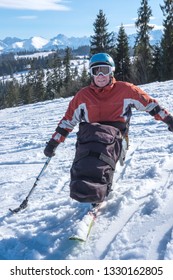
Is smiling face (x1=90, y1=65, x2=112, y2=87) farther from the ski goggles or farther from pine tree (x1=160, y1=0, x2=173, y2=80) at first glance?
pine tree (x1=160, y1=0, x2=173, y2=80)

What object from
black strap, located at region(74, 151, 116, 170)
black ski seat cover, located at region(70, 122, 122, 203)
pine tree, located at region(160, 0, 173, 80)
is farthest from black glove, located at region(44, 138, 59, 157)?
pine tree, located at region(160, 0, 173, 80)

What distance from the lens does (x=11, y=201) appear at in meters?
4.94

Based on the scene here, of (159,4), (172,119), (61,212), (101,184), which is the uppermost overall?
(159,4)

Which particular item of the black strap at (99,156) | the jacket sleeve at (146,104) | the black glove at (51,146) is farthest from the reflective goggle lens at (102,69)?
the black strap at (99,156)

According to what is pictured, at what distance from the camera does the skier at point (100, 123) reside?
3758mm

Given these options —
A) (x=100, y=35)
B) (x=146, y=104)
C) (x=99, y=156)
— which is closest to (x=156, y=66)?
(x=100, y=35)

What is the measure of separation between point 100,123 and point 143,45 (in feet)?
105

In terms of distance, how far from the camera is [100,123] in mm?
4500

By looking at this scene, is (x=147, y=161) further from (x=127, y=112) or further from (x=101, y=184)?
(x=101, y=184)

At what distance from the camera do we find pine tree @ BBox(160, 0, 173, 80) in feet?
107

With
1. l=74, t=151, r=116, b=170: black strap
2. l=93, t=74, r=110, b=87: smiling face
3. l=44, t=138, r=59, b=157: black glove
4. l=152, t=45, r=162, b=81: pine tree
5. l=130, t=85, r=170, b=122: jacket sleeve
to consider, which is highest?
l=93, t=74, r=110, b=87: smiling face

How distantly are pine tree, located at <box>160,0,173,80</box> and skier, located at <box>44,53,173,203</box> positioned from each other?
2865 centimetres
